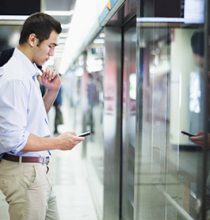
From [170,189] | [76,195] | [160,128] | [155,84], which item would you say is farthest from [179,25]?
[76,195]

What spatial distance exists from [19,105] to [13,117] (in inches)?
2.7

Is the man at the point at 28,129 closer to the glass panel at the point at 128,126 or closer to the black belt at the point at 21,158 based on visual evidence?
the black belt at the point at 21,158

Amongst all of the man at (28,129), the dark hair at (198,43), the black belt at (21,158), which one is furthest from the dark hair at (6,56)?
the dark hair at (198,43)

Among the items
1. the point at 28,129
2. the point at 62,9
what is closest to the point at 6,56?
the point at 28,129

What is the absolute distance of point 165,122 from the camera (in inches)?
134

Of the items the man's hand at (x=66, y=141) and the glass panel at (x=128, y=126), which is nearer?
the man's hand at (x=66, y=141)

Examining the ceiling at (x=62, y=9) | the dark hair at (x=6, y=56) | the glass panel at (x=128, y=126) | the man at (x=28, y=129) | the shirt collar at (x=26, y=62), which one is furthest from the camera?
the ceiling at (x=62, y=9)

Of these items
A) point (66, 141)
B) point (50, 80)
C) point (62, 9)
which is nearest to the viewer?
point (66, 141)

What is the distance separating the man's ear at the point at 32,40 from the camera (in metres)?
2.34

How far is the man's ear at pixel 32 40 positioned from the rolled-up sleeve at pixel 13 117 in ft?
0.86

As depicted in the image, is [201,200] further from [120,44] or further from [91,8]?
[91,8]

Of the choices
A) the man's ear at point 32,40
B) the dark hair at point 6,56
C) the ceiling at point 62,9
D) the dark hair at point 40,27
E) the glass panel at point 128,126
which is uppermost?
the ceiling at point 62,9

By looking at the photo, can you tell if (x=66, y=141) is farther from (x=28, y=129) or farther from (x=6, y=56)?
(x=6, y=56)

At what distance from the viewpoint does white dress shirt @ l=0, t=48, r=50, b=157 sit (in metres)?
2.15
